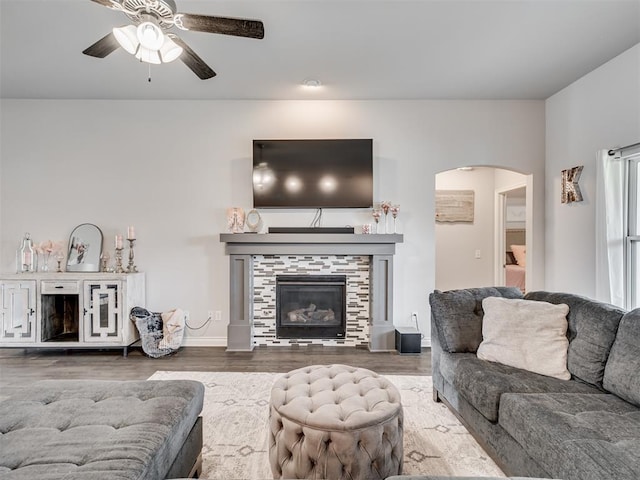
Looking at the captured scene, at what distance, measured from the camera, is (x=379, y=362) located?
3486mm

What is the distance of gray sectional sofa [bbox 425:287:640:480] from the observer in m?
1.30

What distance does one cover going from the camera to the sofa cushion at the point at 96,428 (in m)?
1.11

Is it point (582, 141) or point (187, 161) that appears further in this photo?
point (187, 161)

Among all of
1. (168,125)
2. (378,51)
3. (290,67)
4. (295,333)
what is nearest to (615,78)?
(378,51)

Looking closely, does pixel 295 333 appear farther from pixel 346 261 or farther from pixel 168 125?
pixel 168 125

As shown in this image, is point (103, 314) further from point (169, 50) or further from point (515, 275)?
point (515, 275)

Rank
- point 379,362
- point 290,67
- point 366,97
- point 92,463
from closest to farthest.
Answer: point 92,463 → point 290,67 → point 379,362 → point 366,97

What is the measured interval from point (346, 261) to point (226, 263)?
143cm

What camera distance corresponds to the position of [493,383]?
1.87 m

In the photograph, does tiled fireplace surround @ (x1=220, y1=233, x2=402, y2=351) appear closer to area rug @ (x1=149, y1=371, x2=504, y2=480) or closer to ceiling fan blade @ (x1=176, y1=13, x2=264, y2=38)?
area rug @ (x1=149, y1=371, x2=504, y2=480)

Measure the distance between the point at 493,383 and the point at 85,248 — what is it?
14.1 ft

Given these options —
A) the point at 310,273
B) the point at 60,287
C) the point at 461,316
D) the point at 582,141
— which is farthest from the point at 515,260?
the point at 60,287

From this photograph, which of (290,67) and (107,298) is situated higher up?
(290,67)

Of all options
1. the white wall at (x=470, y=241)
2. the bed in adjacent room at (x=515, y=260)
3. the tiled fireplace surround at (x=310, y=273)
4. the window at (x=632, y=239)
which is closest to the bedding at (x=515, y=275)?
the bed in adjacent room at (x=515, y=260)
